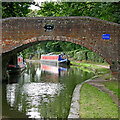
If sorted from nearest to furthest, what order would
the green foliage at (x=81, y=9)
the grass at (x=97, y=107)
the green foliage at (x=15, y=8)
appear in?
the grass at (x=97, y=107) → the green foliage at (x=81, y=9) → the green foliage at (x=15, y=8)

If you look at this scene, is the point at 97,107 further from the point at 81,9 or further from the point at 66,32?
the point at 81,9

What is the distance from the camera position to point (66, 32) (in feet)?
31.8

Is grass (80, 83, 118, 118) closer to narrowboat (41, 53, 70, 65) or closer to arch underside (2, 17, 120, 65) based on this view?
arch underside (2, 17, 120, 65)

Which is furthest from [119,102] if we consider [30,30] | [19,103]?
[30,30]

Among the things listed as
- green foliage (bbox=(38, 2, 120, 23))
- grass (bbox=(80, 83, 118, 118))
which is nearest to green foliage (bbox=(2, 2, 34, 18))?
green foliage (bbox=(38, 2, 120, 23))

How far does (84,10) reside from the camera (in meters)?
14.6

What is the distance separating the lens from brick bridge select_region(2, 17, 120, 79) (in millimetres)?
9656

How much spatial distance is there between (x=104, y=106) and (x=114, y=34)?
195 inches

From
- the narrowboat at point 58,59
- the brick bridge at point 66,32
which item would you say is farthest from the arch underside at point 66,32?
the narrowboat at point 58,59

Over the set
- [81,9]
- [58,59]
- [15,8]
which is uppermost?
[81,9]

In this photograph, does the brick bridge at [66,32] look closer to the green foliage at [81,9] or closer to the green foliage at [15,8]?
the green foliage at [81,9]

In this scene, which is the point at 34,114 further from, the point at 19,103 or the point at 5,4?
the point at 5,4

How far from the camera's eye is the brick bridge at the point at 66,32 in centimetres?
966

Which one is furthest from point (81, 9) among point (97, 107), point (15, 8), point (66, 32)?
point (97, 107)
